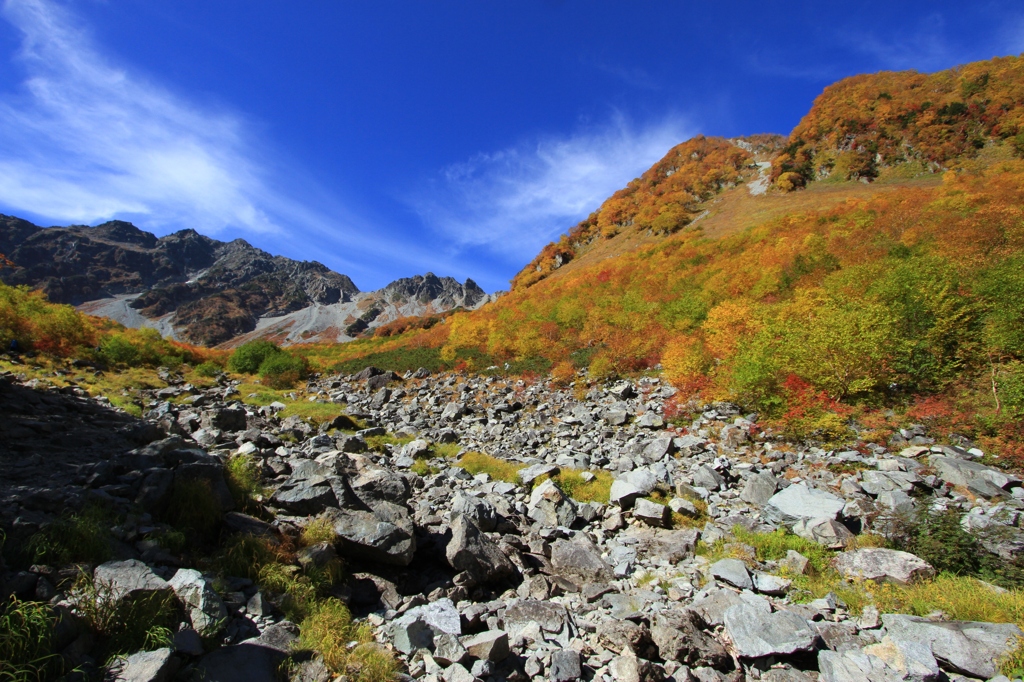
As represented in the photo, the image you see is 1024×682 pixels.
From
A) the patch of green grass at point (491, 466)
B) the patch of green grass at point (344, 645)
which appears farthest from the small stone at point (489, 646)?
the patch of green grass at point (491, 466)

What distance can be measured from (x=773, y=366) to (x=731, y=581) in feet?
29.2

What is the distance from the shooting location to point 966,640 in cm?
483

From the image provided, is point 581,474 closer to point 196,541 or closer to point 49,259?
point 196,541

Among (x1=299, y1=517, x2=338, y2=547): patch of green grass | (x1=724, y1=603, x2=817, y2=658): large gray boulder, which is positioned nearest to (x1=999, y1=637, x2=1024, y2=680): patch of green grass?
(x1=724, y1=603, x2=817, y2=658): large gray boulder

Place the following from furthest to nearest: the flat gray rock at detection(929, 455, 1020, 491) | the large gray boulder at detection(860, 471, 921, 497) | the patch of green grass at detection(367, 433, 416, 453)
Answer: the patch of green grass at detection(367, 433, 416, 453), the large gray boulder at detection(860, 471, 921, 497), the flat gray rock at detection(929, 455, 1020, 491)

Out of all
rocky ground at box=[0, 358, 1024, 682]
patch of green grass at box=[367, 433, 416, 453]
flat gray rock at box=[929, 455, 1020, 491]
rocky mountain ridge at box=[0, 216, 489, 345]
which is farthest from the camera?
rocky mountain ridge at box=[0, 216, 489, 345]

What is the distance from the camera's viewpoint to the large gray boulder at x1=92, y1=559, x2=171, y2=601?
4.42 metres

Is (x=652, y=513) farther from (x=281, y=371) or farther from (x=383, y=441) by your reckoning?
(x=281, y=371)

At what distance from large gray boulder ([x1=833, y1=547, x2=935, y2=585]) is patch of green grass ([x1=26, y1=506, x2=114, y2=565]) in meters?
10.7

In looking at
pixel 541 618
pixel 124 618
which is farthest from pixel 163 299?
pixel 541 618

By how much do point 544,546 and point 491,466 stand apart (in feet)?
16.3

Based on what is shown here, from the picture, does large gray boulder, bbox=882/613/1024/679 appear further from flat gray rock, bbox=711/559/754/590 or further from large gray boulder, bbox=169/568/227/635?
large gray boulder, bbox=169/568/227/635

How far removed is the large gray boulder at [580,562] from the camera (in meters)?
7.55

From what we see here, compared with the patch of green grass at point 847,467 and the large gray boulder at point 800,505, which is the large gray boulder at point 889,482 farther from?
the large gray boulder at point 800,505
